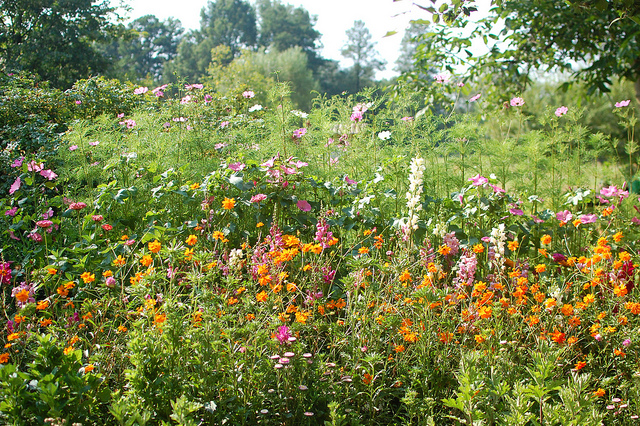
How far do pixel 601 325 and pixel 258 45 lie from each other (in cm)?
5424

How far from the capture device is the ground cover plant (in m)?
1.45

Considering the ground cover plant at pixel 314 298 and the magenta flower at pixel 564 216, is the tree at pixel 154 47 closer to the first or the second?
the ground cover plant at pixel 314 298

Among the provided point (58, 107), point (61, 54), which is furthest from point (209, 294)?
point (61, 54)

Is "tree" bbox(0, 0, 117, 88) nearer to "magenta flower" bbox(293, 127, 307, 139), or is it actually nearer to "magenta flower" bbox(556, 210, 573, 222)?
"magenta flower" bbox(293, 127, 307, 139)

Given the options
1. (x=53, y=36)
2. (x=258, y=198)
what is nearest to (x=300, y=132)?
(x=258, y=198)

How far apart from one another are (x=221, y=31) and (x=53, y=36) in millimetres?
36665

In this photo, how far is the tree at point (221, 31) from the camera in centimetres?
4544

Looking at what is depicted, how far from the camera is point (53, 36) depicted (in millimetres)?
14766

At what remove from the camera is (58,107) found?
6.40m

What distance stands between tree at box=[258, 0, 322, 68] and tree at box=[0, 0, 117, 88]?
33688 millimetres

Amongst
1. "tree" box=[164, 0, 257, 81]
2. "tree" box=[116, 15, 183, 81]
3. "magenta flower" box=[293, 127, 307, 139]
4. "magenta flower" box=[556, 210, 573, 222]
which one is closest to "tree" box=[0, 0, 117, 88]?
"magenta flower" box=[293, 127, 307, 139]

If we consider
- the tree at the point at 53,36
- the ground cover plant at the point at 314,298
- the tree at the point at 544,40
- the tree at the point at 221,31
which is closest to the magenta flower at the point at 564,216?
the ground cover plant at the point at 314,298

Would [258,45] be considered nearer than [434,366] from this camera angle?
No

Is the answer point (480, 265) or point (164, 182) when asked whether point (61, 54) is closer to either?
point (164, 182)
